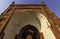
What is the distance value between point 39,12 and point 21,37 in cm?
299

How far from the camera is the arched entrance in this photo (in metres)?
11.1

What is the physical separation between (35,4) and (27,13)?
195 centimetres

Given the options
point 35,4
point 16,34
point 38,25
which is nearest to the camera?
point 16,34

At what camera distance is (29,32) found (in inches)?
469

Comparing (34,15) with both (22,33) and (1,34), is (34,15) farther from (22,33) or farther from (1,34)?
(1,34)

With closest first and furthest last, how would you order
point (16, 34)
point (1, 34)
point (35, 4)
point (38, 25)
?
point (1, 34) → point (16, 34) → point (38, 25) → point (35, 4)

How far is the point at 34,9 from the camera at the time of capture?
38.7 ft

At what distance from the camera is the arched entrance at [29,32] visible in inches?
438

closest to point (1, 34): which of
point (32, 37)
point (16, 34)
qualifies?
point (16, 34)

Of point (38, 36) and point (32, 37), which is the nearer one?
point (38, 36)

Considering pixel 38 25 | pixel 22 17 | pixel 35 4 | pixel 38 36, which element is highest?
pixel 35 4

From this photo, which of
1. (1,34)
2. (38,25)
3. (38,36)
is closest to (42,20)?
(38,25)

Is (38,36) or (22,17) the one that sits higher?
(22,17)

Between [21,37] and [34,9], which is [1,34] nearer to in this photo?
[21,37]
